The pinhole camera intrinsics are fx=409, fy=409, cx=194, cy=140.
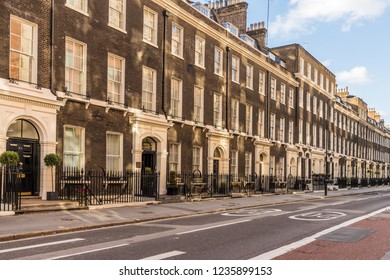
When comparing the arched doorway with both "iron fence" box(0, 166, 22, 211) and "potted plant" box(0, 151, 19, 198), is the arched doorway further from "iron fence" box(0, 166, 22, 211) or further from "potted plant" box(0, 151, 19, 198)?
"potted plant" box(0, 151, 19, 198)

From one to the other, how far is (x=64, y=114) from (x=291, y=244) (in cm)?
1101

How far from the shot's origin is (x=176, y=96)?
78.0ft

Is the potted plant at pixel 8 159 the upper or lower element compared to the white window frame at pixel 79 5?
lower

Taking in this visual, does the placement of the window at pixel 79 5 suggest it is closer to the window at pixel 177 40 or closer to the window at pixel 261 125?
the window at pixel 177 40

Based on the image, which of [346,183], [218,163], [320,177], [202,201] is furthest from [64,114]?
[346,183]

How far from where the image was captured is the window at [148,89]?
21328 millimetres

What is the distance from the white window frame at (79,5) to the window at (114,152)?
18.1ft

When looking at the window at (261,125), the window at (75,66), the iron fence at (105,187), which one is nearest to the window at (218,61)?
the window at (261,125)

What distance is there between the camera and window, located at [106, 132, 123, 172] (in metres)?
19.0

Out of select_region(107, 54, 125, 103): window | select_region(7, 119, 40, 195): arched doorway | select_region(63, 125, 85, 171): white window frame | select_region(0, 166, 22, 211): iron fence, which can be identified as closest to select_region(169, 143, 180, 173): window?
select_region(107, 54, 125, 103): window

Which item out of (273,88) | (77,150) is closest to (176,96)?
(77,150)

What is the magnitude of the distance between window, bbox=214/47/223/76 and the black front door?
14.9 m
